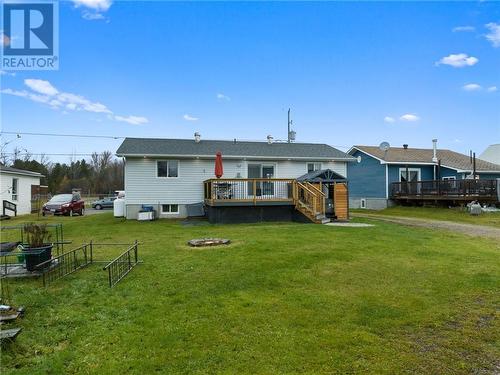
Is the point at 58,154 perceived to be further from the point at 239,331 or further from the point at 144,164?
the point at 239,331

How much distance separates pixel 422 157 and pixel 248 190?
17.2m

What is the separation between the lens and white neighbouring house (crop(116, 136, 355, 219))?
17125 mm

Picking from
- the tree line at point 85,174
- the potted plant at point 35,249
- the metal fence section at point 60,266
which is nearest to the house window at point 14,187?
the metal fence section at point 60,266

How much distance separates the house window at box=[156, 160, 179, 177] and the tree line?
42.4 m

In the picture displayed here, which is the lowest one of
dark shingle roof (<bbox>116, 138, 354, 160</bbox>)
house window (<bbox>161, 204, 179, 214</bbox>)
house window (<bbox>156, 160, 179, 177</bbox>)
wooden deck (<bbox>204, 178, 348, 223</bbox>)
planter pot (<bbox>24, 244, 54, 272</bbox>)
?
planter pot (<bbox>24, 244, 54, 272</bbox>)

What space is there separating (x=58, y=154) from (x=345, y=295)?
57.5m

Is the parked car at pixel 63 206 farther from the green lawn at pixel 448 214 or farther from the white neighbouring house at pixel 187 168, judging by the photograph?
the green lawn at pixel 448 214

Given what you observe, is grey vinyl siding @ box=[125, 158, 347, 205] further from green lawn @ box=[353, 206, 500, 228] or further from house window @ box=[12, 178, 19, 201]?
house window @ box=[12, 178, 19, 201]

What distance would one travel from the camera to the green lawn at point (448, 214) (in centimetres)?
1700

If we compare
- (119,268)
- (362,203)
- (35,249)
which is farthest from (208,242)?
(362,203)

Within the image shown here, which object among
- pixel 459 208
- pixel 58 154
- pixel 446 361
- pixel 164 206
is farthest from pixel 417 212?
pixel 58 154

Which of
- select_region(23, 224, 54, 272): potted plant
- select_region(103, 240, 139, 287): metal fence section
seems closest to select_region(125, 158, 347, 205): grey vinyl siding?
select_region(103, 240, 139, 287): metal fence section

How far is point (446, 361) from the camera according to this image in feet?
11.5

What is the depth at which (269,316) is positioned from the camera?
4625mm
